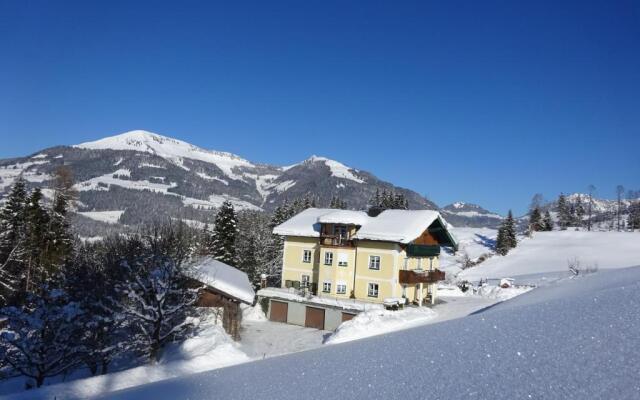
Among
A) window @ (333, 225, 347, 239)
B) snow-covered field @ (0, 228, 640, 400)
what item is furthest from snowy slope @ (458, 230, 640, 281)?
snow-covered field @ (0, 228, 640, 400)

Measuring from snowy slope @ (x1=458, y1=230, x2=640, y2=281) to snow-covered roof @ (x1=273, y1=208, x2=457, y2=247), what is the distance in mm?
24958

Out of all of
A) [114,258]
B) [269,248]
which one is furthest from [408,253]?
[269,248]

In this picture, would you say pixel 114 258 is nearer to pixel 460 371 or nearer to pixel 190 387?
pixel 190 387

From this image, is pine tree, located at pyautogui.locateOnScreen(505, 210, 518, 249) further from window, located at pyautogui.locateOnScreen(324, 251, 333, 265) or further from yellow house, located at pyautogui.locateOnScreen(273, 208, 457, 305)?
window, located at pyautogui.locateOnScreen(324, 251, 333, 265)

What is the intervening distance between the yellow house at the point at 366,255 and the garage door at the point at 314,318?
7.70 ft

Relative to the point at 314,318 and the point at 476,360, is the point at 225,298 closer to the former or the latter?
the point at 314,318

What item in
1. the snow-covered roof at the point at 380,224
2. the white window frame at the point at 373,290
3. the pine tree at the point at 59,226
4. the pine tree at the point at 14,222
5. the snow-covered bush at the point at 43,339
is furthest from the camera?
the pine tree at the point at 59,226

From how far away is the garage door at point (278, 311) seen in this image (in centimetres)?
3353

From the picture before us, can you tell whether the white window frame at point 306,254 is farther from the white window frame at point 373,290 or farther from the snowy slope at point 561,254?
the snowy slope at point 561,254

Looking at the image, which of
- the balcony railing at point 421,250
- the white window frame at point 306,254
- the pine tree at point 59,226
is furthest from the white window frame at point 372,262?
the pine tree at point 59,226

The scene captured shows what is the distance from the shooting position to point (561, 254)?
219 feet

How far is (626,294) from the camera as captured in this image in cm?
606

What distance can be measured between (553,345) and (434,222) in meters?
32.6

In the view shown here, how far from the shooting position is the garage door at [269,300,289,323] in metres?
33.5
